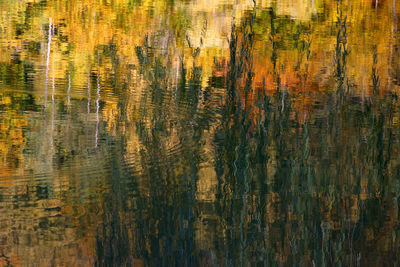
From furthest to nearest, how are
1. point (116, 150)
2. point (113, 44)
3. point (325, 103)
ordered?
1. point (113, 44)
2. point (325, 103)
3. point (116, 150)

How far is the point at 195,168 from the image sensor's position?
4.11m

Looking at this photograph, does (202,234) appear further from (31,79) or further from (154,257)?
(31,79)

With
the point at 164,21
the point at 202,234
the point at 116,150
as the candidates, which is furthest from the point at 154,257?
the point at 164,21

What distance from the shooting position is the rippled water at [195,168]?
3.03 meters

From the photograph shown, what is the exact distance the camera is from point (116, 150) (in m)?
4.70

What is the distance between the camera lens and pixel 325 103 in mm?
6691

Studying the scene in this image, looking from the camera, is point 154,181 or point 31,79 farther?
point 31,79

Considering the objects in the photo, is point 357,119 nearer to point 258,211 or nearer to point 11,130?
point 258,211

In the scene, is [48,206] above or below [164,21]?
below

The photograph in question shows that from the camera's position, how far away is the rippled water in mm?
3029

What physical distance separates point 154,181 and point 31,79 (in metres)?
4.66

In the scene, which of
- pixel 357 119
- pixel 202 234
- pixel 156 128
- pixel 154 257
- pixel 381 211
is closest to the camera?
pixel 154 257

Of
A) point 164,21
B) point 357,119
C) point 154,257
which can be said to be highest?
point 164,21

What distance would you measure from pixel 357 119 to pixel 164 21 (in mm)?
8195
